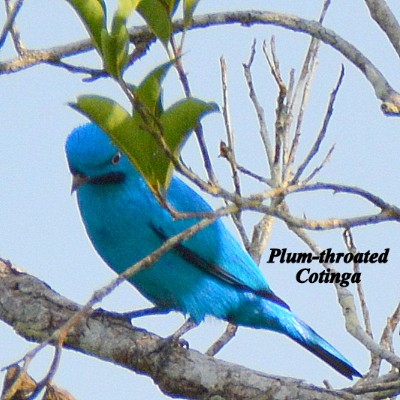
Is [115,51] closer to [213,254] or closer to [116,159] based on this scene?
[116,159]

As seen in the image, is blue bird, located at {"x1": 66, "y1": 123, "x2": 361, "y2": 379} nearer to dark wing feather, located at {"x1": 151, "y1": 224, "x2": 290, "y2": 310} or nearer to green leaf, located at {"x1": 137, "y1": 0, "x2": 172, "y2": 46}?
dark wing feather, located at {"x1": 151, "y1": 224, "x2": 290, "y2": 310}

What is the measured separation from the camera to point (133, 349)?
4.95 metres

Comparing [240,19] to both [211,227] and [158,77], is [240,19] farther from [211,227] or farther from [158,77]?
[211,227]

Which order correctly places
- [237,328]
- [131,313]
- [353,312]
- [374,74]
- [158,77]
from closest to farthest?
[158,77] < [374,74] < [353,312] < [131,313] < [237,328]

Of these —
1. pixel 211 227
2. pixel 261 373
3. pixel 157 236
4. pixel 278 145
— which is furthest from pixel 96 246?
pixel 278 145

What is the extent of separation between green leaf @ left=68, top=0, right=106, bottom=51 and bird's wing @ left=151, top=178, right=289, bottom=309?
3069mm

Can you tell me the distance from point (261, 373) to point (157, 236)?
69.1 inches

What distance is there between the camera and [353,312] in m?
4.43

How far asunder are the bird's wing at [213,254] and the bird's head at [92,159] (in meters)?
0.46

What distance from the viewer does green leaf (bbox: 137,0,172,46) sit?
329 cm

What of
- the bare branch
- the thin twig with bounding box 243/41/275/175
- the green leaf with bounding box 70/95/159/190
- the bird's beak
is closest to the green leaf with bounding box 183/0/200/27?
the green leaf with bounding box 70/95/159/190

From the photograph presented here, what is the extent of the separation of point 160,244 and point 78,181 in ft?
2.17

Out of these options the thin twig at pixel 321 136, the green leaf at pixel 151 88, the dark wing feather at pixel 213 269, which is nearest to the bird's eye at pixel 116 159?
the dark wing feather at pixel 213 269

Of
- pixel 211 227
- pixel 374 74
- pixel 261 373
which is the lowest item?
pixel 261 373
